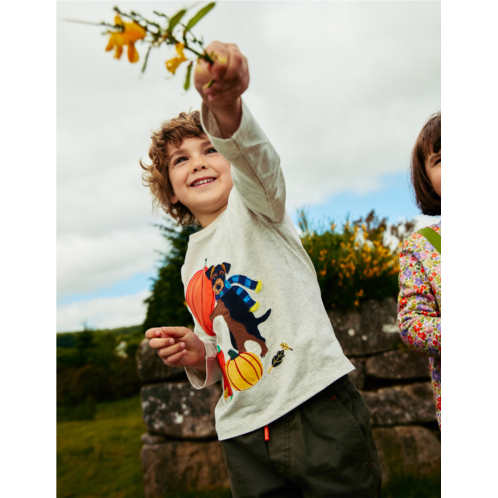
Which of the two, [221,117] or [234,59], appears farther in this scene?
[221,117]

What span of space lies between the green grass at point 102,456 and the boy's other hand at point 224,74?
3.25 metres

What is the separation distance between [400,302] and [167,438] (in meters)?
2.31

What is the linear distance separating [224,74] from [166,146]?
3.81ft

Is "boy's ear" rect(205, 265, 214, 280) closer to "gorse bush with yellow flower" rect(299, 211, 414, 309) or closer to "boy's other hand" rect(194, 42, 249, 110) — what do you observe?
"boy's other hand" rect(194, 42, 249, 110)

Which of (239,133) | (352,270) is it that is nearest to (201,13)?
(239,133)

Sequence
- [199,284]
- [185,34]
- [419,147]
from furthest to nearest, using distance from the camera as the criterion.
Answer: [419,147]
[199,284]
[185,34]

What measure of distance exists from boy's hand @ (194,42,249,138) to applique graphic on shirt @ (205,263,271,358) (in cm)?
59

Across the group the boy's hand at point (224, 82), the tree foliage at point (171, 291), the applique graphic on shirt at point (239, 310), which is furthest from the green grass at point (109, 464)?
the boy's hand at point (224, 82)

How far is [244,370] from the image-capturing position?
52.4 inches

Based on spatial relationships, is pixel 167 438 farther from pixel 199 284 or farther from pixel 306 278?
pixel 306 278

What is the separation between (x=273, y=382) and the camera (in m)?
1.28

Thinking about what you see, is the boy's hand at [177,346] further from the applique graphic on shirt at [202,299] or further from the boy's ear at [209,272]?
the boy's ear at [209,272]

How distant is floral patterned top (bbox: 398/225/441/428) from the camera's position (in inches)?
57.2
